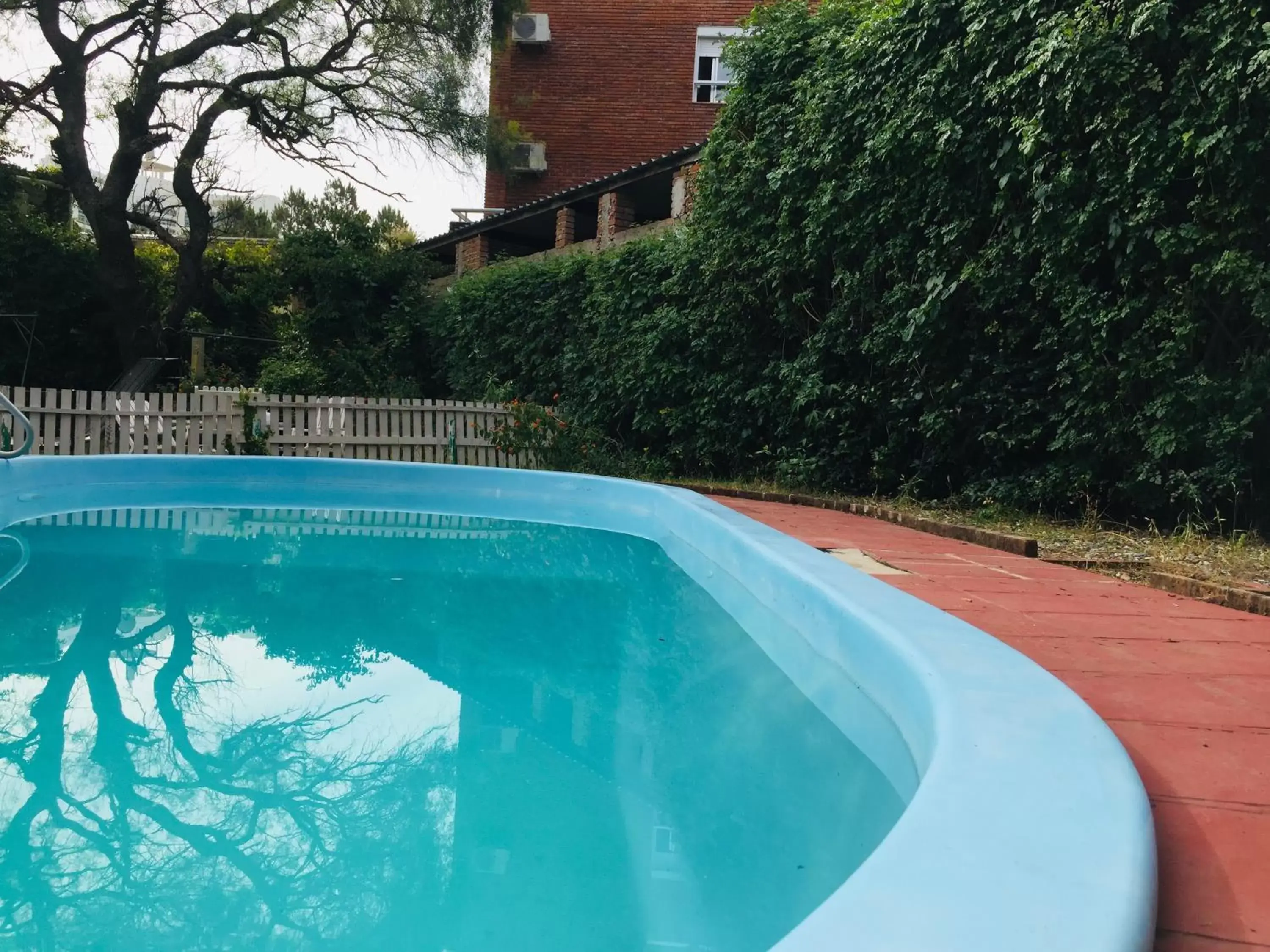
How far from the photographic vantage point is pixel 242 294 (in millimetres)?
13945

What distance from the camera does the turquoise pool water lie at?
141 centimetres

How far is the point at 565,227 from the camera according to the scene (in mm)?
13570

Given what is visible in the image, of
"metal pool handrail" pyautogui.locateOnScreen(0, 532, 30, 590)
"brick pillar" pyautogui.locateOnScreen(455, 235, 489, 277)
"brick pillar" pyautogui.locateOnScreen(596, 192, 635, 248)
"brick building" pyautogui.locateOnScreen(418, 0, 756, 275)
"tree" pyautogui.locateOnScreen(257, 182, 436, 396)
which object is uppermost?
"brick building" pyautogui.locateOnScreen(418, 0, 756, 275)

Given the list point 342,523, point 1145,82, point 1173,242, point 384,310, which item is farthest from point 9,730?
point 384,310

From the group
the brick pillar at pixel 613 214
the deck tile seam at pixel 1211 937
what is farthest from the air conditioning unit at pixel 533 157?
the deck tile seam at pixel 1211 937

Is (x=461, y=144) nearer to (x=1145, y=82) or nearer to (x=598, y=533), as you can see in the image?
(x=598, y=533)

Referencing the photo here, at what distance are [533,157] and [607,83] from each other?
1985 mm

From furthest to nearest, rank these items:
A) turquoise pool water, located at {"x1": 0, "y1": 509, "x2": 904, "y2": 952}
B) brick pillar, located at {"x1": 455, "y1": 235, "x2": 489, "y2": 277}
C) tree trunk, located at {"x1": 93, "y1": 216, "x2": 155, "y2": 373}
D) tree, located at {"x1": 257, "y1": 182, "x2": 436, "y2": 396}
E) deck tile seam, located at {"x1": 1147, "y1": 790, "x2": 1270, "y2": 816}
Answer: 1. brick pillar, located at {"x1": 455, "y1": 235, "x2": 489, "y2": 277}
2. tree trunk, located at {"x1": 93, "y1": 216, "x2": 155, "y2": 373}
3. tree, located at {"x1": 257, "y1": 182, "x2": 436, "y2": 396}
4. turquoise pool water, located at {"x1": 0, "y1": 509, "x2": 904, "y2": 952}
5. deck tile seam, located at {"x1": 1147, "y1": 790, "x2": 1270, "y2": 816}

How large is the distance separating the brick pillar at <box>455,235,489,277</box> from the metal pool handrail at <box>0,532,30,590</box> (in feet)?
35.1

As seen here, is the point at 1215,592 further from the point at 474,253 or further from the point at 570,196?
the point at 474,253

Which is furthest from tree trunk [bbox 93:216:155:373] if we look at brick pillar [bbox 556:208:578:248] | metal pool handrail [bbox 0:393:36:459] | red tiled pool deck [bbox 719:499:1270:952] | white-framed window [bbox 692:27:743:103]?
red tiled pool deck [bbox 719:499:1270:952]

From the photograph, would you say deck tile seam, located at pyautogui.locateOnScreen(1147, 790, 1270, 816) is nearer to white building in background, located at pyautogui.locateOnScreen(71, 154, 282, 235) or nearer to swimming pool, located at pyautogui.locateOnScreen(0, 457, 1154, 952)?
swimming pool, located at pyautogui.locateOnScreen(0, 457, 1154, 952)

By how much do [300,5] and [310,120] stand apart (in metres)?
1.44

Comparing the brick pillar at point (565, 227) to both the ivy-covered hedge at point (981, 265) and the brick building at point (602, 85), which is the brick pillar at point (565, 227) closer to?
the brick building at point (602, 85)
